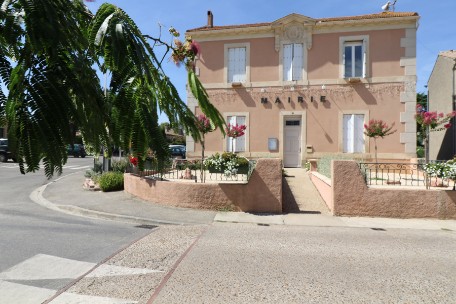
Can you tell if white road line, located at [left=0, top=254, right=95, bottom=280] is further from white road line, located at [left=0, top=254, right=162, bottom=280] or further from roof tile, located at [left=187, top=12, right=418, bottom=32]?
roof tile, located at [left=187, top=12, right=418, bottom=32]

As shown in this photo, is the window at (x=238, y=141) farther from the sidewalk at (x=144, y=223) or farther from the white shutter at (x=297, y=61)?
the sidewalk at (x=144, y=223)

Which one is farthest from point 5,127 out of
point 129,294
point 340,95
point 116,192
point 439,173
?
point 340,95

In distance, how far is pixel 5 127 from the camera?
129 cm

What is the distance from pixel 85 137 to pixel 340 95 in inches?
639

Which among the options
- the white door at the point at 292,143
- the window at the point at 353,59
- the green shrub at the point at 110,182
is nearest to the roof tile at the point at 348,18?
the window at the point at 353,59

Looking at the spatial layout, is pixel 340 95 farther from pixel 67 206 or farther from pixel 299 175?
pixel 67 206

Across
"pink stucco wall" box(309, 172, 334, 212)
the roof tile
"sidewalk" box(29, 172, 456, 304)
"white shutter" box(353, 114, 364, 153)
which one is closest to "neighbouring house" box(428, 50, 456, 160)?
the roof tile

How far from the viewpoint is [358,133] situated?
16047 millimetres

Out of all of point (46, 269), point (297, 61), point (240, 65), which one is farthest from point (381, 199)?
point (240, 65)

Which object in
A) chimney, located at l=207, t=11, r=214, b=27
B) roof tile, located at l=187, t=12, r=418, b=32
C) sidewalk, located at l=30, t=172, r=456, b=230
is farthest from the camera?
chimney, located at l=207, t=11, r=214, b=27

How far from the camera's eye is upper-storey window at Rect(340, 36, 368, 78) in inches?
631

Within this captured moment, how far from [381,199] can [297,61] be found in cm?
981

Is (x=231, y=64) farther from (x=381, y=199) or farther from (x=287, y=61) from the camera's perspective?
(x=381, y=199)

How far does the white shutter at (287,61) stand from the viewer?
16.7 m
